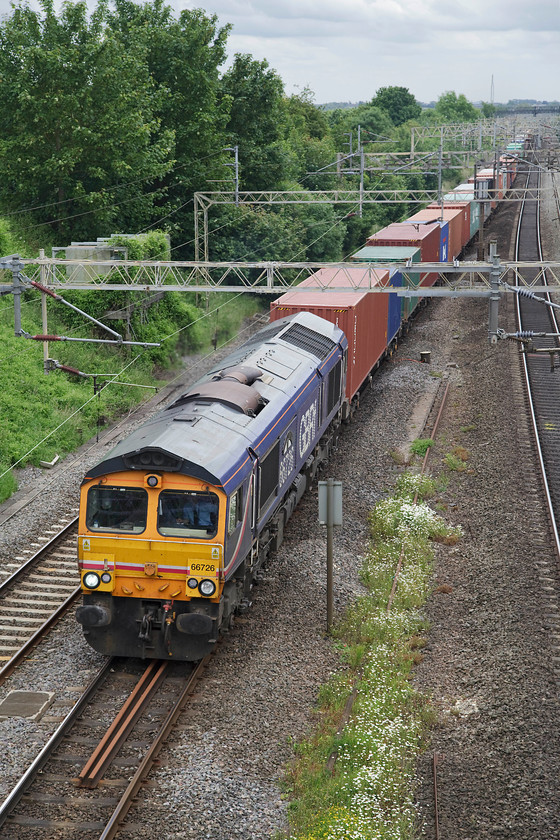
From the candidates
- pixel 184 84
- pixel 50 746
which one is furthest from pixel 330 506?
pixel 184 84

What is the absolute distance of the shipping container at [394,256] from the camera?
105ft

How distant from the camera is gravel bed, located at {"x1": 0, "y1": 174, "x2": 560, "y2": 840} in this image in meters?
10.1

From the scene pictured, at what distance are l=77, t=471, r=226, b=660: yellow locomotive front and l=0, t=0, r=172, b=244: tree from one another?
23456 millimetres

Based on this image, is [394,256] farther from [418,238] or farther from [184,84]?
[184,84]

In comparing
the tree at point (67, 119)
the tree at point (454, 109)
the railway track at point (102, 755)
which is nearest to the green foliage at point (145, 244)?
the tree at point (67, 119)

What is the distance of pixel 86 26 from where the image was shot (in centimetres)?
3384

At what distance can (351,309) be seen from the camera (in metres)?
23.8

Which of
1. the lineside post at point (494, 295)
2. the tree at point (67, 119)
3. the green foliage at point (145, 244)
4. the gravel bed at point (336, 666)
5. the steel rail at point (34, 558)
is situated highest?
the tree at point (67, 119)

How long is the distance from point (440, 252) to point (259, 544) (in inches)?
1148

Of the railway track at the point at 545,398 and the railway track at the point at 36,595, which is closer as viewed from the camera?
the railway track at the point at 36,595

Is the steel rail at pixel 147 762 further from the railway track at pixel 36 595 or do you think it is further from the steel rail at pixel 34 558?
the steel rail at pixel 34 558

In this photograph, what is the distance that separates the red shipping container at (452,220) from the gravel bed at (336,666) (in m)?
25.6

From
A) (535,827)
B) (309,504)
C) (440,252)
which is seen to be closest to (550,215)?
(440,252)

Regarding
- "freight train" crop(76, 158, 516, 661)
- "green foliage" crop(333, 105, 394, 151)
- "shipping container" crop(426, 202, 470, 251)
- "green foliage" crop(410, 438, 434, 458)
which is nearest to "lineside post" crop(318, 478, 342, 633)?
"freight train" crop(76, 158, 516, 661)
